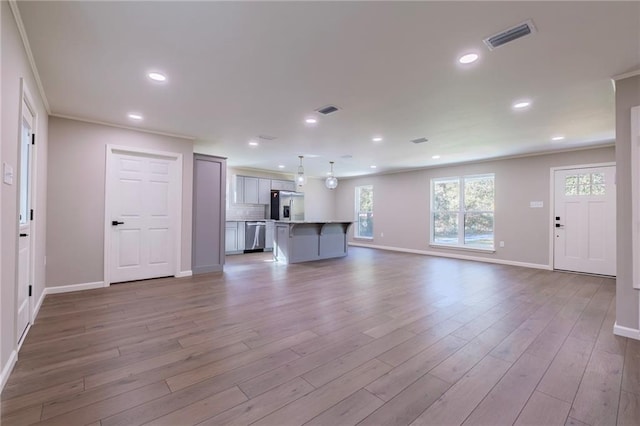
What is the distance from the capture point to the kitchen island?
21.0 feet

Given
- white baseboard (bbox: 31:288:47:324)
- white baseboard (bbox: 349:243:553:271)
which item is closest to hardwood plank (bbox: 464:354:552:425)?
white baseboard (bbox: 31:288:47:324)

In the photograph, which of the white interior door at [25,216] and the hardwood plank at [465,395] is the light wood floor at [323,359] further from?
the white interior door at [25,216]

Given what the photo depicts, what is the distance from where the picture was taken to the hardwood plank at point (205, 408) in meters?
1.55

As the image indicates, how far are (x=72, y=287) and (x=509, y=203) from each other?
825 centimetres

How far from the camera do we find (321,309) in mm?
3354

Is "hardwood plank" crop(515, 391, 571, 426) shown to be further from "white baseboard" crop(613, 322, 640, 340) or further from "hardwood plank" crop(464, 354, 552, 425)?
"white baseboard" crop(613, 322, 640, 340)

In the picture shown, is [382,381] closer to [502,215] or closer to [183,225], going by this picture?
[183,225]

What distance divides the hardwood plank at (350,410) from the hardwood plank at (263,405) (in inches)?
9.0

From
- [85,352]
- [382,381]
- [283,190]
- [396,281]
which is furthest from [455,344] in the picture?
[283,190]

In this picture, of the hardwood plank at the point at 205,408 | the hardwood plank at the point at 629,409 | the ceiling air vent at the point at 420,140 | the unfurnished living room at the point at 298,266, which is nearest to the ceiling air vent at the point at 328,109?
the unfurnished living room at the point at 298,266

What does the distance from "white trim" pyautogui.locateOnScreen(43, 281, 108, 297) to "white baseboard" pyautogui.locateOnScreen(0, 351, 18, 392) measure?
2.15 metres

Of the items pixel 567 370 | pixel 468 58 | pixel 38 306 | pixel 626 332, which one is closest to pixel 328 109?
pixel 468 58

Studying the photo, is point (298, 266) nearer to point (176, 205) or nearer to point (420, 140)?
point (176, 205)

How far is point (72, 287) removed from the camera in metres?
4.02
